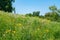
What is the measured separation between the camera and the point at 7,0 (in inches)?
1406

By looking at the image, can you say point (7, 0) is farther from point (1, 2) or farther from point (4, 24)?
point (4, 24)

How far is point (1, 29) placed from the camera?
7.80m

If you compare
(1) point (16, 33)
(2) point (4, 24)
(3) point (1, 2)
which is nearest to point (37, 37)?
(1) point (16, 33)

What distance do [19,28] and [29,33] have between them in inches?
16.3

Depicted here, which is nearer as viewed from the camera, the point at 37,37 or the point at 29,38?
the point at 29,38

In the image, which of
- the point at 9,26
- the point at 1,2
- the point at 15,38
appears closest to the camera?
the point at 15,38

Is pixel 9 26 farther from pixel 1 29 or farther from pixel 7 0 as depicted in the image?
pixel 7 0

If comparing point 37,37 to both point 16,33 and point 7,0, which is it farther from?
point 7,0

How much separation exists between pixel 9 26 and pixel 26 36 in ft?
5.21

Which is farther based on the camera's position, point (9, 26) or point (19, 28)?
point (9, 26)

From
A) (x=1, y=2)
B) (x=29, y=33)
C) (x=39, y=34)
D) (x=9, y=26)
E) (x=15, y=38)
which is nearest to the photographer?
(x=15, y=38)

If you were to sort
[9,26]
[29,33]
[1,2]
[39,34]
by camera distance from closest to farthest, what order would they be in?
[29,33], [39,34], [9,26], [1,2]

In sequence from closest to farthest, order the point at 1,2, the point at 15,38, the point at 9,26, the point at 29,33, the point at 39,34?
the point at 15,38 → the point at 29,33 → the point at 39,34 → the point at 9,26 → the point at 1,2

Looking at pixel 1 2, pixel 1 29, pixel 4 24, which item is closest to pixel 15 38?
pixel 1 29
